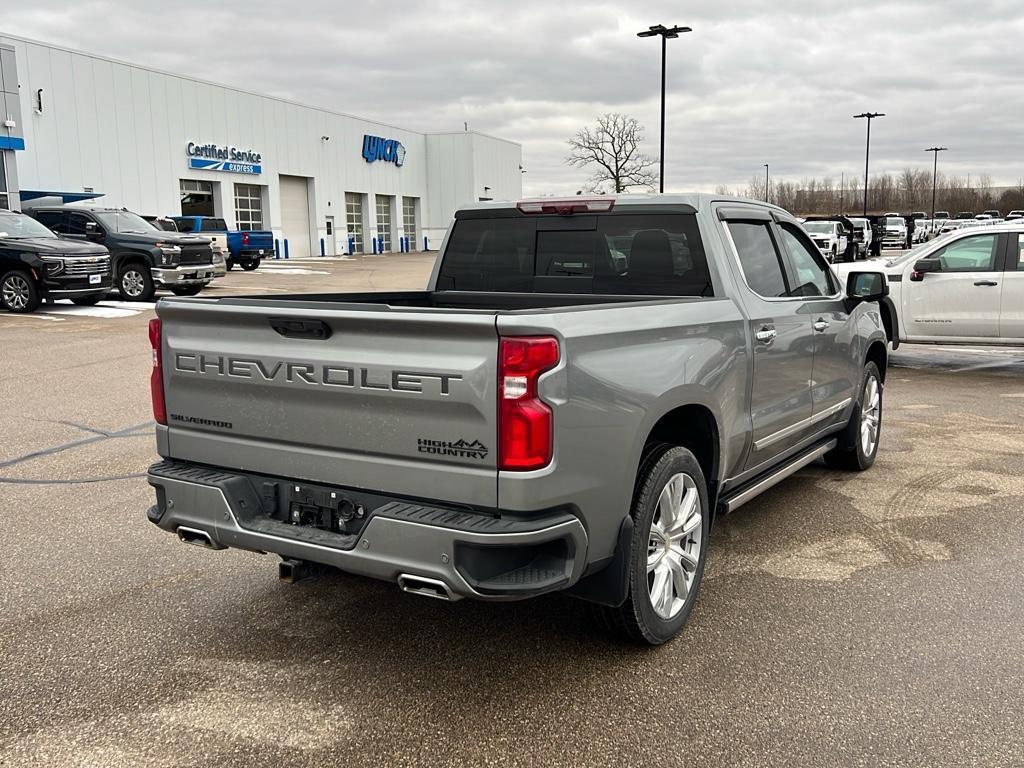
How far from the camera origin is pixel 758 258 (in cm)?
496

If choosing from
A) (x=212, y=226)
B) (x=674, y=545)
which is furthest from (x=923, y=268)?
(x=212, y=226)

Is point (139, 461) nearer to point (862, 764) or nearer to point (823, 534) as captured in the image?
point (823, 534)

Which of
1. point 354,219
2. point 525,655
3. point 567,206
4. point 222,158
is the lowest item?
point 525,655

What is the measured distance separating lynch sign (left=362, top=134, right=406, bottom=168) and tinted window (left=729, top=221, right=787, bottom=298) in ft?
173

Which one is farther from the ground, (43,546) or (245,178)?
(245,178)

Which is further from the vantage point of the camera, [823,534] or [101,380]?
[101,380]

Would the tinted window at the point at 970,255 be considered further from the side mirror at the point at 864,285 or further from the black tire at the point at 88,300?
the black tire at the point at 88,300

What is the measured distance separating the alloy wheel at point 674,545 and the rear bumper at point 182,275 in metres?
17.9

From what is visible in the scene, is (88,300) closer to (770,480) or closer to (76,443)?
(76,443)

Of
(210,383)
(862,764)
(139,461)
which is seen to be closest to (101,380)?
(139,461)

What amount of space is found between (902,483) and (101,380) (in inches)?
337

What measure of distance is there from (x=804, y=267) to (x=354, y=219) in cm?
5197

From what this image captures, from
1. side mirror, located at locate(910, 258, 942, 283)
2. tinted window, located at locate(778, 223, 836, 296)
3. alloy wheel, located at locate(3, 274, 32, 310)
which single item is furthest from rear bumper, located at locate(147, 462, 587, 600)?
alloy wheel, located at locate(3, 274, 32, 310)

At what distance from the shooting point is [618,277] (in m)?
4.73
